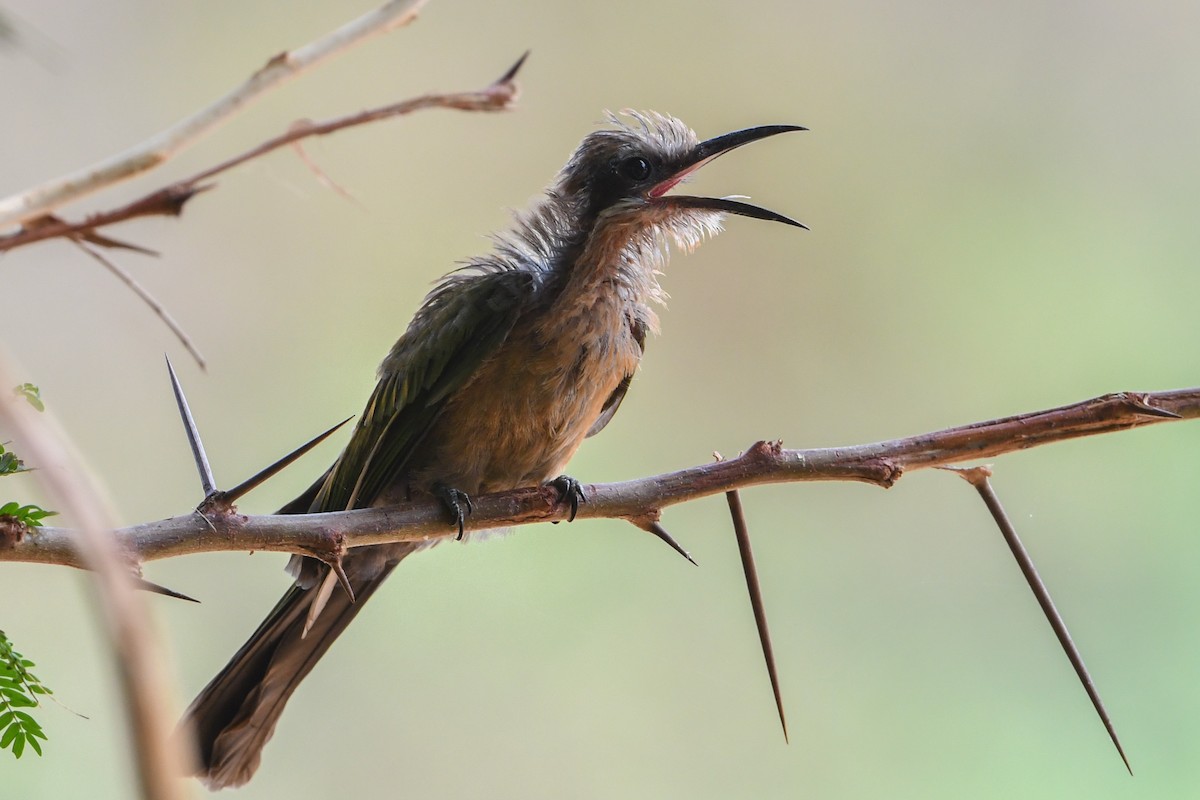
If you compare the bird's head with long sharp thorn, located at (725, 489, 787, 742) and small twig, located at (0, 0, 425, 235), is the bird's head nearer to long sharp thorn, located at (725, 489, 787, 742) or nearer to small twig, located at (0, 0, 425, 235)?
long sharp thorn, located at (725, 489, 787, 742)

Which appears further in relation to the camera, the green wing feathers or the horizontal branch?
the green wing feathers

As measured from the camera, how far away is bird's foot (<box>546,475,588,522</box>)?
5.04 ft

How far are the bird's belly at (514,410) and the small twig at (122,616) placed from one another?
1.47m

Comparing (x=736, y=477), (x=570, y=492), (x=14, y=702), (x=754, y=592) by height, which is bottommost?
(x=14, y=702)

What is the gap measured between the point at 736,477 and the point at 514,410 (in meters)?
0.64

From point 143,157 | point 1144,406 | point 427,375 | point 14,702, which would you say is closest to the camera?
point 143,157

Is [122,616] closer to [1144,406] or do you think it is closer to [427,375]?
[1144,406]

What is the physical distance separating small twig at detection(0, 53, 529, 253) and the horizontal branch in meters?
0.56

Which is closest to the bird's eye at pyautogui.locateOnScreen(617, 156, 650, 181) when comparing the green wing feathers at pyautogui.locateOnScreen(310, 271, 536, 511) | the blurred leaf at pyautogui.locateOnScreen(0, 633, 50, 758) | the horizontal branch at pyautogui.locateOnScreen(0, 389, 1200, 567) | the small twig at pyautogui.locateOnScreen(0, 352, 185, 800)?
the green wing feathers at pyautogui.locateOnScreen(310, 271, 536, 511)

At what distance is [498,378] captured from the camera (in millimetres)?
1909

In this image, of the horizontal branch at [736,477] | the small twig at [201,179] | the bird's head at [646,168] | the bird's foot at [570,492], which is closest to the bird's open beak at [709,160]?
the bird's head at [646,168]

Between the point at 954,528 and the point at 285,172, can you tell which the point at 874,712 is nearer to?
the point at 954,528

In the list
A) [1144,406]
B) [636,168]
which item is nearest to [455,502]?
[636,168]

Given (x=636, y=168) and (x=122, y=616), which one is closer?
(x=122, y=616)
